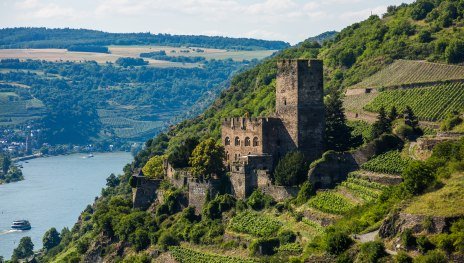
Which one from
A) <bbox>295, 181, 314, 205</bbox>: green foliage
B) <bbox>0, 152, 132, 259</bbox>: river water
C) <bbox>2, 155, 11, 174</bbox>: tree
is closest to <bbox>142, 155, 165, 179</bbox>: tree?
<bbox>295, 181, 314, 205</bbox>: green foliage

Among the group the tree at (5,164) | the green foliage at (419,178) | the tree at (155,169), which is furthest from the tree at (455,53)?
the tree at (5,164)

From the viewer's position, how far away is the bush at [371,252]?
40844mm

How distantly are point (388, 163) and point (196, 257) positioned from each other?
34.7 feet

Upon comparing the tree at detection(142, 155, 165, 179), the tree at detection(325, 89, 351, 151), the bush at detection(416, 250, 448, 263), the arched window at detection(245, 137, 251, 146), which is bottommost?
the tree at detection(142, 155, 165, 179)

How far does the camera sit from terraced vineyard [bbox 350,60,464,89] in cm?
7344

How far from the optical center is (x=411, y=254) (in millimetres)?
40250

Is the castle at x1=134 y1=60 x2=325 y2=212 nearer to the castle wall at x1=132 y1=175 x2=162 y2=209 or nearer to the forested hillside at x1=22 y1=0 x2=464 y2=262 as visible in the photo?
the forested hillside at x1=22 y1=0 x2=464 y2=262

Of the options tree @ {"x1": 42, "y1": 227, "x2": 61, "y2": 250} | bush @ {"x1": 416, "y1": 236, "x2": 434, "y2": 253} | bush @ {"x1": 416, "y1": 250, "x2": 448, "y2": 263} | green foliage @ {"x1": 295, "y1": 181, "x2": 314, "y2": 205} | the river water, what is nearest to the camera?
bush @ {"x1": 416, "y1": 250, "x2": 448, "y2": 263}

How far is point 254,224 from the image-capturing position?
2152 inches

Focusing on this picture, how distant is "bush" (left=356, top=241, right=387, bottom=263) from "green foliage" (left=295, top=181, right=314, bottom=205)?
463 inches

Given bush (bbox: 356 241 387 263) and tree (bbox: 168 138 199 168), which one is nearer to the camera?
bush (bbox: 356 241 387 263)

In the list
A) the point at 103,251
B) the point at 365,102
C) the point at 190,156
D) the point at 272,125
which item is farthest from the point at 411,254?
the point at 365,102

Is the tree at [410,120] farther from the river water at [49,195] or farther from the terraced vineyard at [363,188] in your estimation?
the river water at [49,195]

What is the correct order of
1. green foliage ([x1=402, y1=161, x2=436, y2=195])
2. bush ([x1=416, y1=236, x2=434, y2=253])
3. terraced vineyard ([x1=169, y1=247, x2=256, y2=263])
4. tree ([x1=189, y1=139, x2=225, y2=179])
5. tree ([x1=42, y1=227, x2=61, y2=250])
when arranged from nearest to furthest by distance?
bush ([x1=416, y1=236, x2=434, y2=253]) → green foliage ([x1=402, y1=161, x2=436, y2=195]) → terraced vineyard ([x1=169, y1=247, x2=256, y2=263]) → tree ([x1=189, y1=139, x2=225, y2=179]) → tree ([x1=42, y1=227, x2=61, y2=250])
